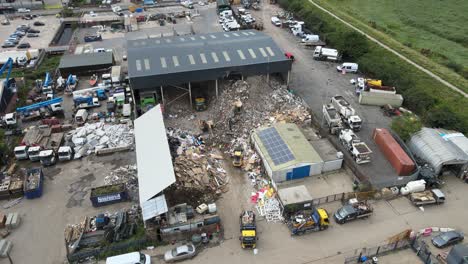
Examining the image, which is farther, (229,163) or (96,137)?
(96,137)

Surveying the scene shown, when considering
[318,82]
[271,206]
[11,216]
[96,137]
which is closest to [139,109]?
[96,137]

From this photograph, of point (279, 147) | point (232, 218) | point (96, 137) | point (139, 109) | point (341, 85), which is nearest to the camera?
point (232, 218)

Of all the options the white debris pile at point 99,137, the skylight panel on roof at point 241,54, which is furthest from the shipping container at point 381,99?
the white debris pile at point 99,137

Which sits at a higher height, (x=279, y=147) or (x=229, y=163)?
(x=279, y=147)

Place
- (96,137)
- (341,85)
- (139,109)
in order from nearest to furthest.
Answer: (96,137) → (139,109) → (341,85)

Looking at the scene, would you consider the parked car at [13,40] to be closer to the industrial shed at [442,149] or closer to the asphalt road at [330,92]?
the asphalt road at [330,92]

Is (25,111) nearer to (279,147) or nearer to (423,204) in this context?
(279,147)

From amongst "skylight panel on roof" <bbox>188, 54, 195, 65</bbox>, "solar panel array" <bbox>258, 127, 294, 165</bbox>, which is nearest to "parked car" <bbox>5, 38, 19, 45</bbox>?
"skylight panel on roof" <bbox>188, 54, 195, 65</bbox>
